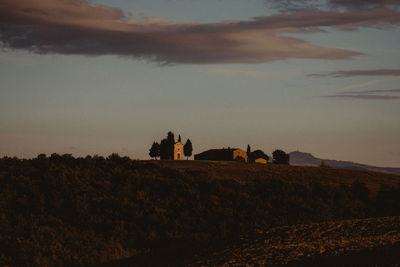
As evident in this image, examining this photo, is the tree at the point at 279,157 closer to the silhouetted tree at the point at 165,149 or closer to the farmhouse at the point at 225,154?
the farmhouse at the point at 225,154

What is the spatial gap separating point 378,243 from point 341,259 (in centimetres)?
211

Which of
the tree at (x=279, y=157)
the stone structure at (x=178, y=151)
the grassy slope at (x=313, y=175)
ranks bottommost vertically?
the grassy slope at (x=313, y=175)

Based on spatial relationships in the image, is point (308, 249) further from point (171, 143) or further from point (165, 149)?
point (165, 149)

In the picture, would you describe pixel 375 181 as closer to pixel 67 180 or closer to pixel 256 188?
pixel 256 188

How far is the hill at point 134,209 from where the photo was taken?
822 inches

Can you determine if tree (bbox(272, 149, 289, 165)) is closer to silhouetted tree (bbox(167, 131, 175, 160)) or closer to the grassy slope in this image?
silhouetted tree (bbox(167, 131, 175, 160))

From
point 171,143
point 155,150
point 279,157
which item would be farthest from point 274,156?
point 155,150

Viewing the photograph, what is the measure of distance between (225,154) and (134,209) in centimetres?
9079

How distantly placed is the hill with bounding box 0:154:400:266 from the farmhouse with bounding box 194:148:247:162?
7614cm

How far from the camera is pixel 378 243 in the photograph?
13906 mm

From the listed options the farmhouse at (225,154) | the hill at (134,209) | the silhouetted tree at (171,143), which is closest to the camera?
the hill at (134,209)

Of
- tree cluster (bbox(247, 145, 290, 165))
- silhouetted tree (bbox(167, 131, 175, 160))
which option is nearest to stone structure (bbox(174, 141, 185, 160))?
silhouetted tree (bbox(167, 131, 175, 160))

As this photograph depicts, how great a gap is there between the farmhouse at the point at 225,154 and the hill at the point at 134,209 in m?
76.1

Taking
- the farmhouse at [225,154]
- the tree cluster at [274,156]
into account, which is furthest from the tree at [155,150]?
the tree cluster at [274,156]
